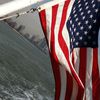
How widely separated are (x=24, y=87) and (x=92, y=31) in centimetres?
3977

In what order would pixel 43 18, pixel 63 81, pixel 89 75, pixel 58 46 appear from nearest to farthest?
pixel 43 18 → pixel 58 46 → pixel 89 75 → pixel 63 81

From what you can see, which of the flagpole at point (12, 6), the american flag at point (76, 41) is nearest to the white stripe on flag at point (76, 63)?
the american flag at point (76, 41)

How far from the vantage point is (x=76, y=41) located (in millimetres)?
9711

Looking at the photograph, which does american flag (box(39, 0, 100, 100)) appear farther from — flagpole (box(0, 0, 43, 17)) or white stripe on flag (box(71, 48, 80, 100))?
flagpole (box(0, 0, 43, 17))

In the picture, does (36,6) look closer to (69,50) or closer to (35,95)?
(69,50)

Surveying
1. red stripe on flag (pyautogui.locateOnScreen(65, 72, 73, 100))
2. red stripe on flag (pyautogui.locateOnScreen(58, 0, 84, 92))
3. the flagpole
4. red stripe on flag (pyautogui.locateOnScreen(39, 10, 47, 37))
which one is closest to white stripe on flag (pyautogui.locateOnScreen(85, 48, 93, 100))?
red stripe on flag (pyautogui.locateOnScreen(58, 0, 84, 92))

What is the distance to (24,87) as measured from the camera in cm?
4875

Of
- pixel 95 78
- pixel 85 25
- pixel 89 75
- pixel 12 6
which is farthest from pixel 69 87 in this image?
pixel 12 6

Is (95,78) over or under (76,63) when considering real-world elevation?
under

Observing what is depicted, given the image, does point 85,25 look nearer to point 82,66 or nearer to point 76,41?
point 76,41

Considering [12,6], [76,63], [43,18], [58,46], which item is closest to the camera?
[12,6]

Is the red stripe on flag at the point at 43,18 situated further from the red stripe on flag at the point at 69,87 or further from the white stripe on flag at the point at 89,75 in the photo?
the red stripe on flag at the point at 69,87

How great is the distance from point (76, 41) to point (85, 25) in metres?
0.50

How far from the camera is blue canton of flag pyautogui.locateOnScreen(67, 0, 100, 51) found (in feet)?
31.5
